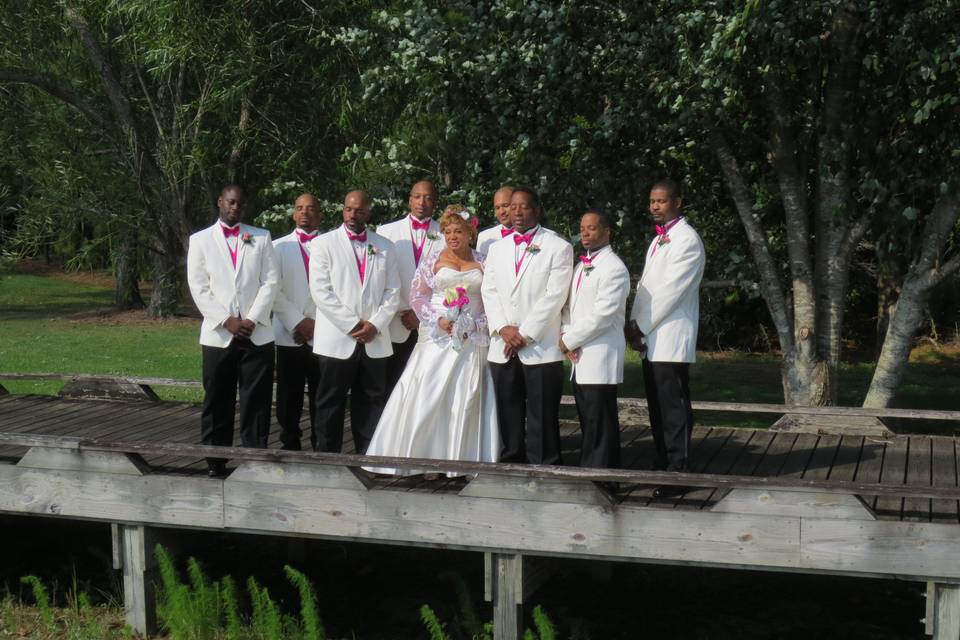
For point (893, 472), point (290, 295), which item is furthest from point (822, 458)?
point (290, 295)

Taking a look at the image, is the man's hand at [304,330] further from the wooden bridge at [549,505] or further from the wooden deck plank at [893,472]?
the wooden deck plank at [893,472]

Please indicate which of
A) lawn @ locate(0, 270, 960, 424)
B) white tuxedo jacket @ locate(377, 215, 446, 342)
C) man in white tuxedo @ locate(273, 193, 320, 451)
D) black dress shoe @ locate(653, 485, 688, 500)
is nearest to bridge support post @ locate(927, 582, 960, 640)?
black dress shoe @ locate(653, 485, 688, 500)

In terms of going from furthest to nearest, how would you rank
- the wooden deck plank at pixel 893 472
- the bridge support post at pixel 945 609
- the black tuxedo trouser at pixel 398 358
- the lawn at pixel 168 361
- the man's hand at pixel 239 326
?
the lawn at pixel 168 361
the black tuxedo trouser at pixel 398 358
the man's hand at pixel 239 326
the wooden deck plank at pixel 893 472
the bridge support post at pixel 945 609

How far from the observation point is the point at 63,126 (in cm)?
2439

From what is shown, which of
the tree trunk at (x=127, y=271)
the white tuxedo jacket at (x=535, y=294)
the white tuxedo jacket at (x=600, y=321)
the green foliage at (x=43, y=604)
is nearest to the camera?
the white tuxedo jacket at (x=600, y=321)

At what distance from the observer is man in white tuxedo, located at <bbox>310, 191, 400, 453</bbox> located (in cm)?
817

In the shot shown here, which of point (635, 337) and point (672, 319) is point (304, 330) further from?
point (672, 319)

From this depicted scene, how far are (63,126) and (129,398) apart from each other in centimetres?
1543

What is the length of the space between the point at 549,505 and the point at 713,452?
7.28 feet

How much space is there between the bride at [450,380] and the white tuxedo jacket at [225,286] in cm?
110

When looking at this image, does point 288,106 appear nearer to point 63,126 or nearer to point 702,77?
point 702,77

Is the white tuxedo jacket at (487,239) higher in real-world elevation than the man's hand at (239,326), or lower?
higher

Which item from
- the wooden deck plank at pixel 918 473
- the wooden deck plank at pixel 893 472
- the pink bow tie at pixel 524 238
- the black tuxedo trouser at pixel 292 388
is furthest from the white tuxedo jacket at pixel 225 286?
the wooden deck plank at pixel 918 473

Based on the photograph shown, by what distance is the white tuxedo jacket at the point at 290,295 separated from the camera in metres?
8.61
